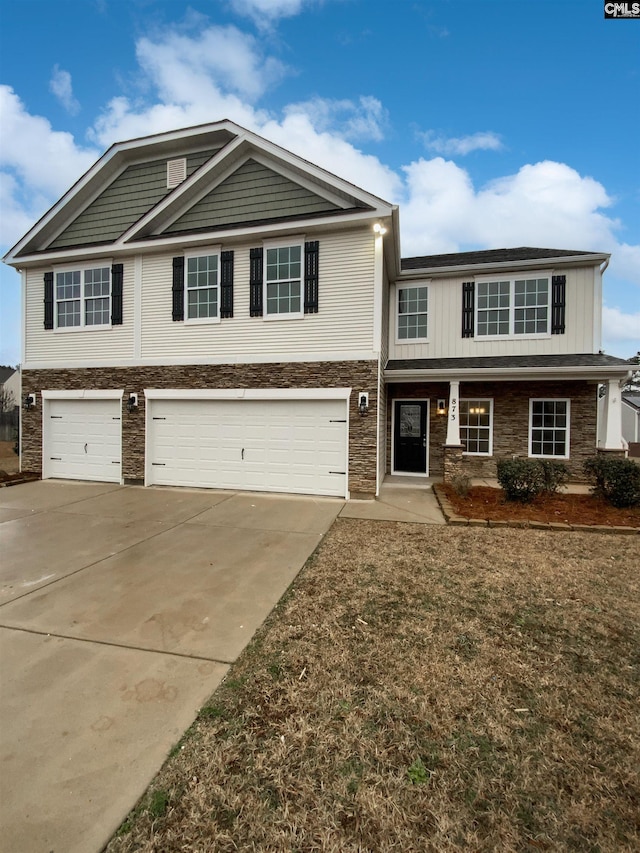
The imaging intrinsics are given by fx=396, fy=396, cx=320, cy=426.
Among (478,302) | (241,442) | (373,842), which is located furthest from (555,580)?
(478,302)

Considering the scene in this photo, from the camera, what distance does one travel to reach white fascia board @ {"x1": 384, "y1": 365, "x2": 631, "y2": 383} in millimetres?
9141

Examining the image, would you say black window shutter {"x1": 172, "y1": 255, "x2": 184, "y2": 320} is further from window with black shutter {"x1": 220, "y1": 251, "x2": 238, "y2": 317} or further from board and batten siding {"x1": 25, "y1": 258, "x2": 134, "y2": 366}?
board and batten siding {"x1": 25, "y1": 258, "x2": 134, "y2": 366}

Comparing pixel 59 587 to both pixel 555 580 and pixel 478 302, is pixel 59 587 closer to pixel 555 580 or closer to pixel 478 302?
pixel 555 580

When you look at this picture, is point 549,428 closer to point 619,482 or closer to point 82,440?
point 619,482

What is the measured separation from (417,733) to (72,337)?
11.6 metres

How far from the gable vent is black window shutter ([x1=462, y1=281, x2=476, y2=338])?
8031 mm

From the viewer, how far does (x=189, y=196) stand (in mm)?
9617

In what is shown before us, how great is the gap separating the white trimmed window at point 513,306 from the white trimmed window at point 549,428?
6.46 feet

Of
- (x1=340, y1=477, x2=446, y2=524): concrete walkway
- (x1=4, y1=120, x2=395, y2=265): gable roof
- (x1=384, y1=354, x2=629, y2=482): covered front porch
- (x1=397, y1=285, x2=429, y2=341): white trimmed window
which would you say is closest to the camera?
(x1=340, y1=477, x2=446, y2=524): concrete walkway

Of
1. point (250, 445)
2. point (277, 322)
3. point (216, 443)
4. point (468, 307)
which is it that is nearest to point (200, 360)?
point (216, 443)

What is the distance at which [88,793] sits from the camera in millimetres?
1952

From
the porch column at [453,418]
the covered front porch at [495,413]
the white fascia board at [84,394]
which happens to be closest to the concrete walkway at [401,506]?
the covered front porch at [495,413]

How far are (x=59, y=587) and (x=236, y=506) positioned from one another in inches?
151

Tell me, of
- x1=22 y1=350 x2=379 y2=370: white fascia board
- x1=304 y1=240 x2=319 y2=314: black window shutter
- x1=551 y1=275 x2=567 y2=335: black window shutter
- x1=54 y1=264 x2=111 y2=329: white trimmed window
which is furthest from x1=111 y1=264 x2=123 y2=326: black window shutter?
x1=551 y1=275 x2=567 y2=335: black window shutter
